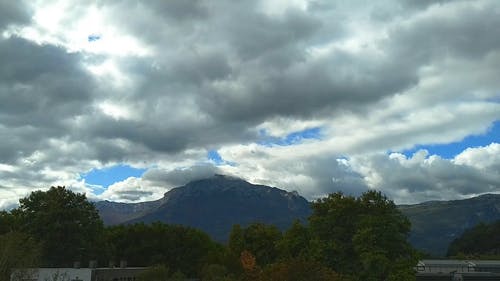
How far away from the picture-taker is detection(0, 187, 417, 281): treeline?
55481 mm

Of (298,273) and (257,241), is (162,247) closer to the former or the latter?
(257,241)

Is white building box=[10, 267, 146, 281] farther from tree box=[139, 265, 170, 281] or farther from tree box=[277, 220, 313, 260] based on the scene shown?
tree box=[277, 220, 313, 260]

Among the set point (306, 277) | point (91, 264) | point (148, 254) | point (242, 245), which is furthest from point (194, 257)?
point (306, 277)

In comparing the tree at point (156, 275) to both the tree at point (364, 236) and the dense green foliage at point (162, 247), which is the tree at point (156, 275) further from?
the dense green foliage at point (162, 247)

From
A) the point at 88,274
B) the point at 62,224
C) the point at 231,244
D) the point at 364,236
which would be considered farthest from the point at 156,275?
the point at 62,224

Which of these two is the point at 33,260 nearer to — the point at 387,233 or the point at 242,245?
the point at 387,233

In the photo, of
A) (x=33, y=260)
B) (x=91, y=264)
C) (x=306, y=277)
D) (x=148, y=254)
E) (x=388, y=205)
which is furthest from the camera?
(x=148, y=254)

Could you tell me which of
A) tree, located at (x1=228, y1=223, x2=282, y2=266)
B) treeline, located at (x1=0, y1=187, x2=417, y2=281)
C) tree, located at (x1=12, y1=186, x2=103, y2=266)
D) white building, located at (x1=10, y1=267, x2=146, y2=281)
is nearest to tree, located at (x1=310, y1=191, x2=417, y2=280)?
treeline, located at (x1=0, y1=187, x2=417, y2=281)

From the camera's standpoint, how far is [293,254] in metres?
75.7

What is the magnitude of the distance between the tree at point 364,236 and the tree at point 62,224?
151ft

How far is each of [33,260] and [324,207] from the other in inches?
1768

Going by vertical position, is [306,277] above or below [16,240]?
below

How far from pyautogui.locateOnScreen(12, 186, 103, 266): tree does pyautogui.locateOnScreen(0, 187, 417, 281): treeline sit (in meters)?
0.17

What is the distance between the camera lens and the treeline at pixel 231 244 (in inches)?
2184
